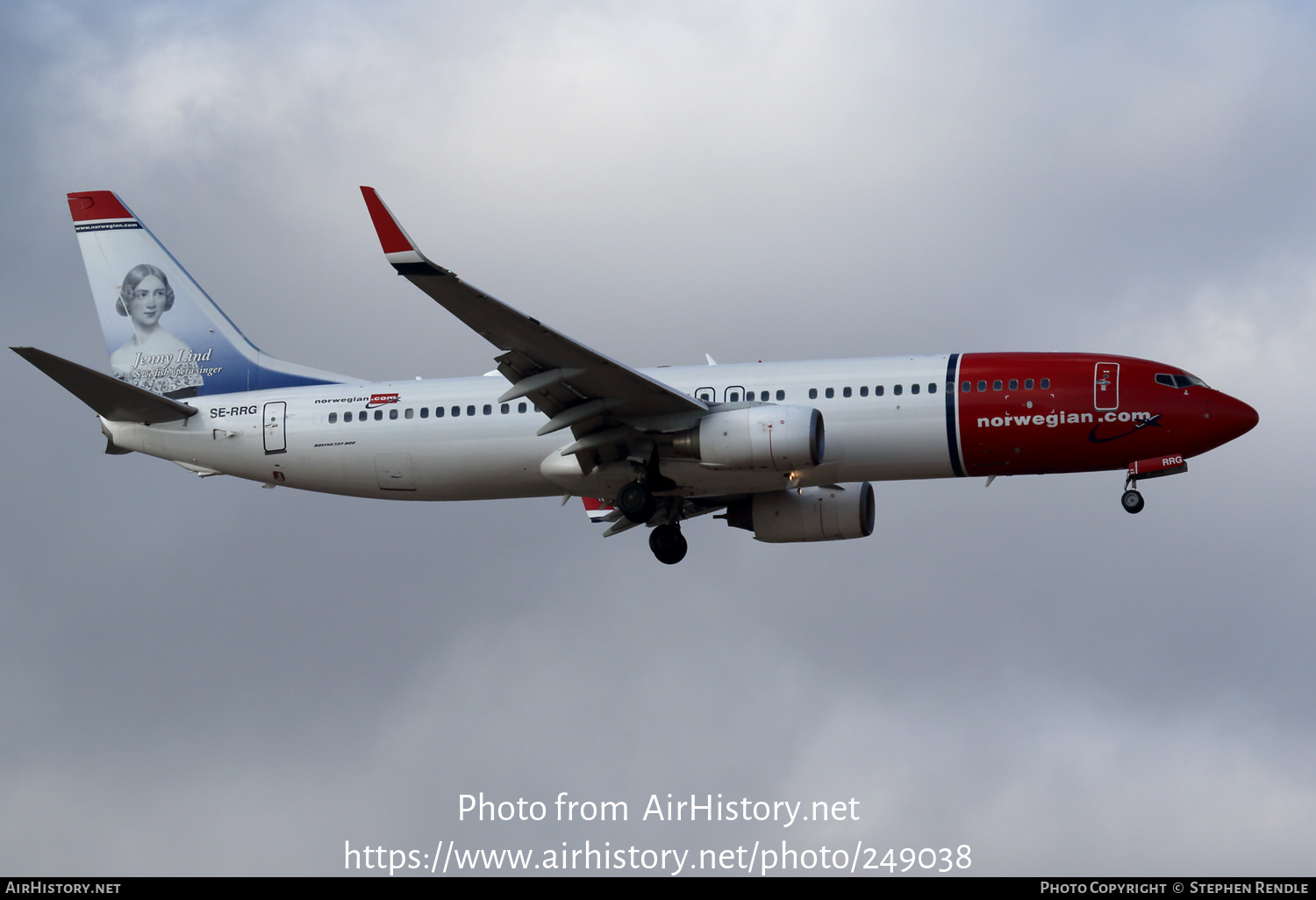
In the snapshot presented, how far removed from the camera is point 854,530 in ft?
146

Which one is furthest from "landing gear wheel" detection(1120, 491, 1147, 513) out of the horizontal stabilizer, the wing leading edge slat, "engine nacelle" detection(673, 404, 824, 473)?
the horizontal stabilizer

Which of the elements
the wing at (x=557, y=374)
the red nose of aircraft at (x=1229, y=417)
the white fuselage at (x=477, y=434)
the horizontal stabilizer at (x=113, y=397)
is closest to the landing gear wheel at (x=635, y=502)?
the white fuselage at (x=477, y=434)

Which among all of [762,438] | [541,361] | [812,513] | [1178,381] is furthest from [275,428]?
[1178,381]

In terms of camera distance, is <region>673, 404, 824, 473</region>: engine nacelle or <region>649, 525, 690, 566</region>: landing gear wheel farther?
<region>649, 525, 690, 566</region>: landing gear wheel

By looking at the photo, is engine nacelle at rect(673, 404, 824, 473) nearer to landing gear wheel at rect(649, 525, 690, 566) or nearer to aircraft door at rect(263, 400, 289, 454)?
landing gear wheel at rect(649, 525, 690, 566)

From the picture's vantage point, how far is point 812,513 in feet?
146

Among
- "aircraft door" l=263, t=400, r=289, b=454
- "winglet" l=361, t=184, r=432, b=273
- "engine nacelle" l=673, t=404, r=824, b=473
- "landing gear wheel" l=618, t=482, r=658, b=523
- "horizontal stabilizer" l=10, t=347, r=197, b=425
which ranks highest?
"winglet" l=361, t=184, r=432, b=273

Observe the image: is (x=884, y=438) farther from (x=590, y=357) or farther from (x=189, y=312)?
(x=189, y=312)

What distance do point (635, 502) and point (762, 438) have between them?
419 centimetres

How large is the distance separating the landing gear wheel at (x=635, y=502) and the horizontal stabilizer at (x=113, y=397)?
12.1 metres

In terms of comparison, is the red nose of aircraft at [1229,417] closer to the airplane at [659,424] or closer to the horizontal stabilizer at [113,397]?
the airplane at [659,424]

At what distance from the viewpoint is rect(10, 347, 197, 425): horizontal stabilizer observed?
4003 cm

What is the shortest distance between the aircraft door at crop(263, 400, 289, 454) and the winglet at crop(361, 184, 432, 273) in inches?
432

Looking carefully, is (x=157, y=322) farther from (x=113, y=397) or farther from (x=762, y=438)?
(x=762, y=438)
